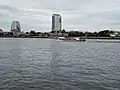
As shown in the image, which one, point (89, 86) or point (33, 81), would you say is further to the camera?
point (33, 81)

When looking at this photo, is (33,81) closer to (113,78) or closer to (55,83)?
(55,83)

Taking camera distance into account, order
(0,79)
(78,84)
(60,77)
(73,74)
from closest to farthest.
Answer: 1. (78,84)
2. (0,79)
3. (60,77)
4. (73,74)

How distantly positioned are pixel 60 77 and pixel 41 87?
4.28m

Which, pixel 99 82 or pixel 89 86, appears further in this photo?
pixel 99 82

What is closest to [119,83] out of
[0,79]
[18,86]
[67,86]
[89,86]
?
[89,86]

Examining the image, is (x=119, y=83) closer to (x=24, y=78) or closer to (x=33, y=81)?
(x=33, y=81)

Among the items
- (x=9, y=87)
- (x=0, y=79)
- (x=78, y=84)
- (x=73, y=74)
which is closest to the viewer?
(x=9, y=87)

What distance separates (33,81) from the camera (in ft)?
64.3

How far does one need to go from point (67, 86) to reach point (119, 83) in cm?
518

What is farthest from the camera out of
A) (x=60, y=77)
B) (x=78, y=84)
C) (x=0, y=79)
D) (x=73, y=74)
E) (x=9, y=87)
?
(x=73, y=74)

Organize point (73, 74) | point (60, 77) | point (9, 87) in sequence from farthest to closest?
point (73, 74)
point (60, 77)
point (9, 87)

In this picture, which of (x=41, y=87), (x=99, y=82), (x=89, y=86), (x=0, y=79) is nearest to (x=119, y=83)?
(x=99, y=82)

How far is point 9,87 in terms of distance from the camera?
57.1 feet

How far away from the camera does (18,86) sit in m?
17.8
